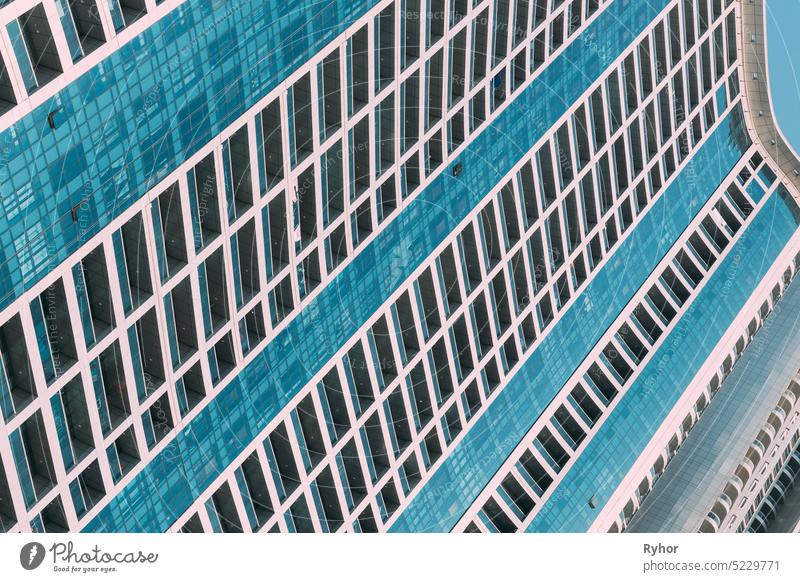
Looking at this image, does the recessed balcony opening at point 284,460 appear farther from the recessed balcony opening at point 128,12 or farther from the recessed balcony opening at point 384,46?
the recessed balcony opening at point 128,12

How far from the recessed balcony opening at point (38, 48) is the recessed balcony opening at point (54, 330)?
11332mm

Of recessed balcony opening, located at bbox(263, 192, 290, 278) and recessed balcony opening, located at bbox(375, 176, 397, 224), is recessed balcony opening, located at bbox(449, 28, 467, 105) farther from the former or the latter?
recessed balcony opening, located at bbox(263, 192, 290, 278)

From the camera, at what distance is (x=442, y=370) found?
102 m

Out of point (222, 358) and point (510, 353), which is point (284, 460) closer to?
point (222, 358)

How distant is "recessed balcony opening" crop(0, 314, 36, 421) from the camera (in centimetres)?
6292

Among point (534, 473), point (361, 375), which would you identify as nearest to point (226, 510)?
point (361, 375)

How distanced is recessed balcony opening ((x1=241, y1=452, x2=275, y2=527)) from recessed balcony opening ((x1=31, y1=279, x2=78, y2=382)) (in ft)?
70.6

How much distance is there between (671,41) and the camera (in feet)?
389

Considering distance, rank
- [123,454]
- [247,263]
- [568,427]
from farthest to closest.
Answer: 1. [568,427]
2. [247,263]
3. [123,454]

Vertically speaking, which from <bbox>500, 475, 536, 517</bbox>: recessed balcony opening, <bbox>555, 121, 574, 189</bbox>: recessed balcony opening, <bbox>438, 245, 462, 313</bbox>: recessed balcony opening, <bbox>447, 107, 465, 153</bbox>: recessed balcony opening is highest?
<bbox>555, 121, 574, 189</bbox>: recessed balcony opening

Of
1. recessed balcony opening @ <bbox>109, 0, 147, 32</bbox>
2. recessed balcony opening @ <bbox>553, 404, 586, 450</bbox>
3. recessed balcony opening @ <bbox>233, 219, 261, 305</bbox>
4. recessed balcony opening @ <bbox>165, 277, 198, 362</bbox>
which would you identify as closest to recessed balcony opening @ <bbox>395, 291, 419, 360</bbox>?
recessed balcony opening @ <bbox>233, 219, 261, 305</bbox>

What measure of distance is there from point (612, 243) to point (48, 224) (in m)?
70.5

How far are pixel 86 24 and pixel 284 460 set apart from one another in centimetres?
4049

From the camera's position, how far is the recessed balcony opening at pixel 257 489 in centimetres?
8631
